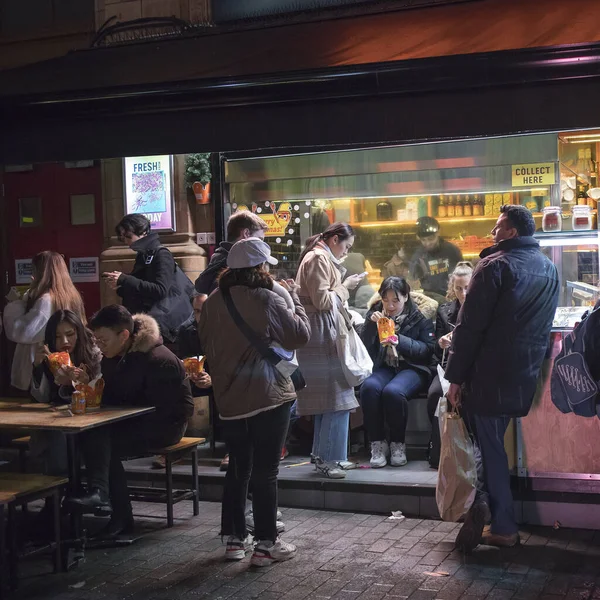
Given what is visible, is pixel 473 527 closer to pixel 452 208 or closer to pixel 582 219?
pixel 582 219

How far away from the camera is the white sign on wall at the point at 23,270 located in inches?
377

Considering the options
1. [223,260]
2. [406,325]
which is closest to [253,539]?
[223,260]

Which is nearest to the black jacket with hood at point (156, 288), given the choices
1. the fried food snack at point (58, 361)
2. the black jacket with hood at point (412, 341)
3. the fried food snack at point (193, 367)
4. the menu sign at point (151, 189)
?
the fried food snack at point (193, 367)

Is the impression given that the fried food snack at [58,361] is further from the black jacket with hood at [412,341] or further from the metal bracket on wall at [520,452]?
the metal bracket on wall at [520,452]

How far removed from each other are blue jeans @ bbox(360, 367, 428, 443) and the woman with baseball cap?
2140 mm

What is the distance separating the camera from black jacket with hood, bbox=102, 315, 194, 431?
19.5ft

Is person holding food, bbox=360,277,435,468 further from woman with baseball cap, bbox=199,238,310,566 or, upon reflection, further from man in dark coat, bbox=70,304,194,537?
woman with baseball cap, bbox=199,238,310,566

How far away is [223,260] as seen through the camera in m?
6.26

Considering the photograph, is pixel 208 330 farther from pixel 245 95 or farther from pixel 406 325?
pixel 406 325

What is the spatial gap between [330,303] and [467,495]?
208 cm

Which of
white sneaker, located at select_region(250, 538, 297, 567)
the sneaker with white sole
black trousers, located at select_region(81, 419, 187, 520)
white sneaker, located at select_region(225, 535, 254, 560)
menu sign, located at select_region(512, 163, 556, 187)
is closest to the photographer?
white sneaker, located at select_region(250, 538, 297, 567)

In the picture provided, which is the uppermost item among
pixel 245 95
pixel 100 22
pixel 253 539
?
pixel 100 22

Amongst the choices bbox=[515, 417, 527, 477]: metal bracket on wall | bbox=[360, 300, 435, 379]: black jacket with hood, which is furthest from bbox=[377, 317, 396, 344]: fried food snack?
bbox=[515, 417, 527, 477]: metal bracket on wall

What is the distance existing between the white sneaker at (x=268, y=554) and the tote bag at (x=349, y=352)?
6.24ft
